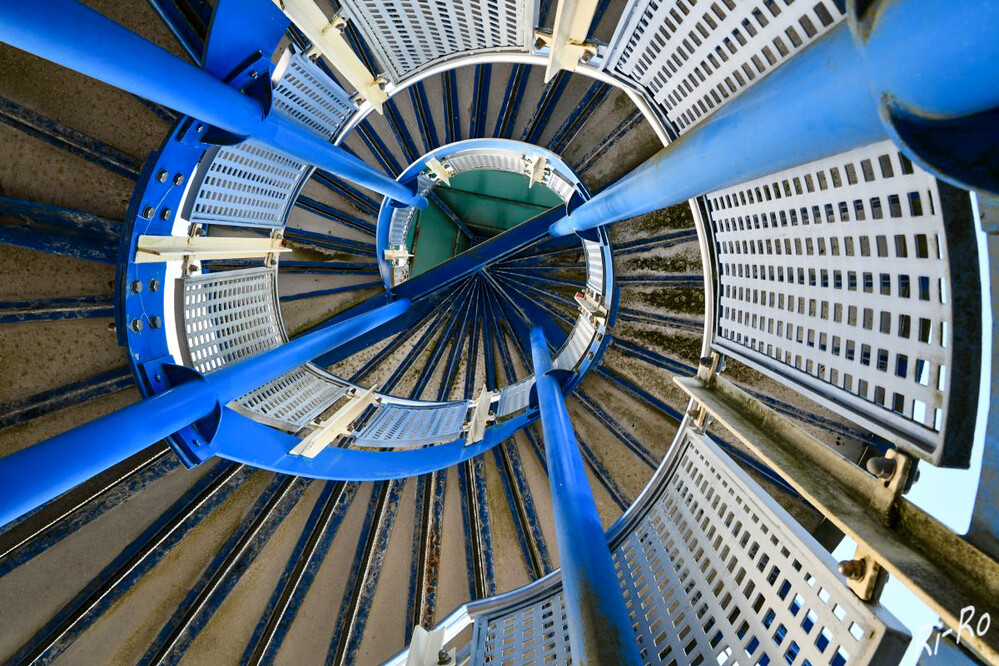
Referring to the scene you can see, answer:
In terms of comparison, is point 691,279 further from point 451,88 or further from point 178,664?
point 178,664

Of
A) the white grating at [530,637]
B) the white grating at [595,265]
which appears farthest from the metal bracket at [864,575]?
the white grating at [595,265]

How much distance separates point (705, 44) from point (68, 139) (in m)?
7.25

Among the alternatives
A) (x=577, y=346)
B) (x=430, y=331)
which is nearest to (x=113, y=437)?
(x=577, y=346)

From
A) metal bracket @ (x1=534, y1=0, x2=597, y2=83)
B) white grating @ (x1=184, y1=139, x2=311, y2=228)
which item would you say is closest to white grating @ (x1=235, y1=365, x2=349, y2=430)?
white grating @ (x1=184, y1=139, x2=311, y2=228)

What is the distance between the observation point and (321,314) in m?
11.5

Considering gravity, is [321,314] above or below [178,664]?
above

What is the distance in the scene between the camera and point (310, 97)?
6.87m

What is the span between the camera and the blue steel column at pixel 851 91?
1383mm

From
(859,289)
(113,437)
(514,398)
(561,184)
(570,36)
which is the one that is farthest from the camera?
(514,398)

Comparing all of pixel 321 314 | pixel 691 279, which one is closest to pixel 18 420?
pixel 321 314

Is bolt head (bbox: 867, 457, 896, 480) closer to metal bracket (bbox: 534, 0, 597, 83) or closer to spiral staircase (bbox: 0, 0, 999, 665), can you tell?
spiral staircase (bbox: 0, 0, 999, 665)

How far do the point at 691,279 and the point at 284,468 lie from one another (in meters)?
7.80

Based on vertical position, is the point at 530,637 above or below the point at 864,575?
below

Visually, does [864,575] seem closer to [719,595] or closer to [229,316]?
[719,595]
